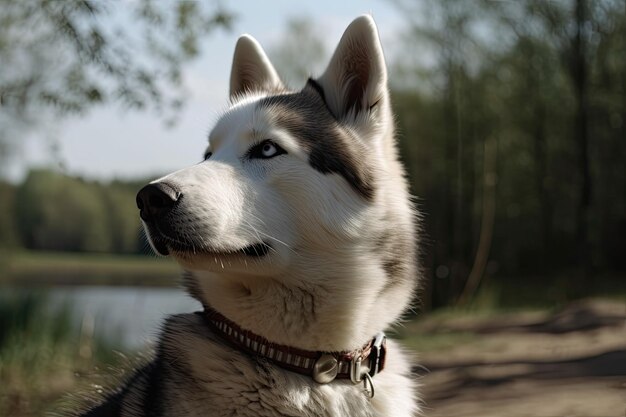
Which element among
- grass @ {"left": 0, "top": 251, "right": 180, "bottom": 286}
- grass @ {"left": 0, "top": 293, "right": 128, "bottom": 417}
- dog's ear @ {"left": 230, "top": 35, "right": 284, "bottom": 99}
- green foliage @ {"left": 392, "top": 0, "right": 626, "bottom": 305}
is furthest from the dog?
grass @ {"left": 0, "top": 251, "right": 180, "bottom": 286}

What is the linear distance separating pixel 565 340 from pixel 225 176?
7.17 metres

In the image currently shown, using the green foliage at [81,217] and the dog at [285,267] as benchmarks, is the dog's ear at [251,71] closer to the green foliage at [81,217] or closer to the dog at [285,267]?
the dog at [285,267]

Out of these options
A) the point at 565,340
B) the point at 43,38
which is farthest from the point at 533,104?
the point at 43,38

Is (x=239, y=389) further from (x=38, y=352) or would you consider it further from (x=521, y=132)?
(x=521, y=132)

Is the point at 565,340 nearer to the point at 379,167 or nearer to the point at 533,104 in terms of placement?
the point at 379,167

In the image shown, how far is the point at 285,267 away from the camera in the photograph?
9.82 ft

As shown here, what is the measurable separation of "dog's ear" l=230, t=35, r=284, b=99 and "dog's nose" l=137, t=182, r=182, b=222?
1.34m

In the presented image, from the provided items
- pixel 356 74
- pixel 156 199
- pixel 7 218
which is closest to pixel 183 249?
pixel 156 199

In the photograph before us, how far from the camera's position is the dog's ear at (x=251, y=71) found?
152 inches

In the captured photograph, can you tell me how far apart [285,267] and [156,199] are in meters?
0.62

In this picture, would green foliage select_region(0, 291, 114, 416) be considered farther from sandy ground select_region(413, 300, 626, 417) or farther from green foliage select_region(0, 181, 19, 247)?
green foliage select_region(0, 181, 19, 247)

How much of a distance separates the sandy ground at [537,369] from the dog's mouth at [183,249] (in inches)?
69.4

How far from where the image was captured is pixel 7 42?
35.7 feet

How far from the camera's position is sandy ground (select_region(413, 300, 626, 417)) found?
518 centimetres
